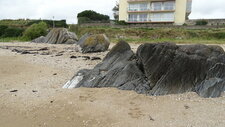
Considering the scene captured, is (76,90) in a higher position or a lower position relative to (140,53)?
lower

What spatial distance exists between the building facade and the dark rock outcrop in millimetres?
39830

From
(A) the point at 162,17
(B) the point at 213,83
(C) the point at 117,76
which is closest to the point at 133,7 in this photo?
(A) the point at 162,17

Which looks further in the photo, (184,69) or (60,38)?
(60,38)

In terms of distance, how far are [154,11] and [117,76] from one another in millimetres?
40440

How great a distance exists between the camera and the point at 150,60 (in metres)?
7.41

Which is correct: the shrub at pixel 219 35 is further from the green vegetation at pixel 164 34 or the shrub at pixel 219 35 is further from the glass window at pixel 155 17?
the glass window at pixel 155 17

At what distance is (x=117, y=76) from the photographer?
782 centimetres

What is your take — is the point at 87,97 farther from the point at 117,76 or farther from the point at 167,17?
the point at 167,17

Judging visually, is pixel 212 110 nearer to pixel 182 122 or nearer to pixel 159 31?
pixel 182 122

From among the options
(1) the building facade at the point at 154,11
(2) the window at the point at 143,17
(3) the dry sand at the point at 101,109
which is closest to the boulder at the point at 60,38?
(3) the dry sand at the point at 101,109

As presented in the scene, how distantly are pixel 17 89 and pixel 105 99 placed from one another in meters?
3.31

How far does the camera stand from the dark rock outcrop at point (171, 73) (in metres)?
6.79

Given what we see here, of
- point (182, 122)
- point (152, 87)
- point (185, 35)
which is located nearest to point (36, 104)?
point (152, 87)

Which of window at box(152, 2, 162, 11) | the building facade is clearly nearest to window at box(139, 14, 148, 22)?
the building facade
